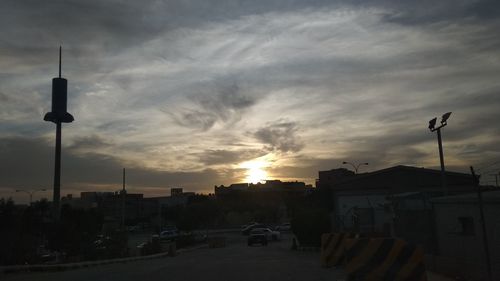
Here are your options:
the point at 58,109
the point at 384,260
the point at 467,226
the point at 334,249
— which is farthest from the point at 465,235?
the point at 58,109

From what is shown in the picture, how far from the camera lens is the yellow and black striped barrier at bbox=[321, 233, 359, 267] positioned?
67.6 ft

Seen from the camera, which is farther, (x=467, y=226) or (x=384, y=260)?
(x=467, y=226)

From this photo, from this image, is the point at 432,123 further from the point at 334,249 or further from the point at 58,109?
the point at 58,109

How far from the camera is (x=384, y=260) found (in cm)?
1302

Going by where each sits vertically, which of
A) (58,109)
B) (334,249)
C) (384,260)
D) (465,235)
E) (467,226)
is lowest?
A: (334,249)

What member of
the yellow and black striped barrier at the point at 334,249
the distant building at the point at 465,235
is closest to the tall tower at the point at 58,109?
the yellow and black striped barrier at the point at 334,249

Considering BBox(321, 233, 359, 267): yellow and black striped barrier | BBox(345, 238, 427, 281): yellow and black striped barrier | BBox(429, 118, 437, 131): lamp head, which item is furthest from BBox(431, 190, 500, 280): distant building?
BBox(429, 118, 437, 131): lamp head

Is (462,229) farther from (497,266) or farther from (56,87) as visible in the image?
(56,87)

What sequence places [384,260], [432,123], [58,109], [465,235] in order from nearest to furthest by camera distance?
[384,260] < [465,235] < [432,123] < [58,109]

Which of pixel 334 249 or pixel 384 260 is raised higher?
pixel 384 260

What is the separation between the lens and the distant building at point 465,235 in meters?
13.3

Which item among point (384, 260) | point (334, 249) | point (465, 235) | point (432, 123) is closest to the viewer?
point (384, 260)

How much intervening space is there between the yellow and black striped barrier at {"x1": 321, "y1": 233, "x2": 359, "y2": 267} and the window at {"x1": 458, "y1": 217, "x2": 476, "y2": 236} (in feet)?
17.6

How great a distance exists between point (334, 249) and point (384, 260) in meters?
8.10
